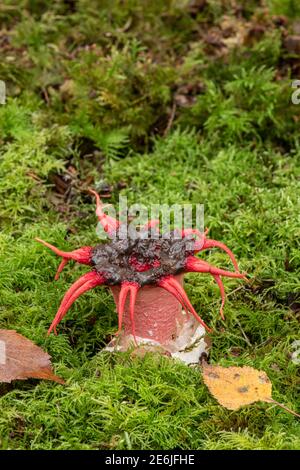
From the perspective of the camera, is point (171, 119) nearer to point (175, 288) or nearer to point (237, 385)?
point (175, 288)

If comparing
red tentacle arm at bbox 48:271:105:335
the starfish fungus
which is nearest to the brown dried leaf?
the starfish fungus

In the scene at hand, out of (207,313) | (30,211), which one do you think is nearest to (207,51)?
(30,211)

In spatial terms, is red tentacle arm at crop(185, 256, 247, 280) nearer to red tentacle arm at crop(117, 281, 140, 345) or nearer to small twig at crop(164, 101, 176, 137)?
red tentacle arm at crop(117, 281, 140, 345)

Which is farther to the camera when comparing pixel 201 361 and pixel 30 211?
pixel 30 211

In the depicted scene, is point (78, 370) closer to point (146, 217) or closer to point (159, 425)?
point (159, 425)

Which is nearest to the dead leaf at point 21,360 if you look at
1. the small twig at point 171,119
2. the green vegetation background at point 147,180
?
the green vegetation background at point 147,180

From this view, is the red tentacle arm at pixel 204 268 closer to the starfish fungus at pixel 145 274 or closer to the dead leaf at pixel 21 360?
the starfish fungus at pixel 145 274
